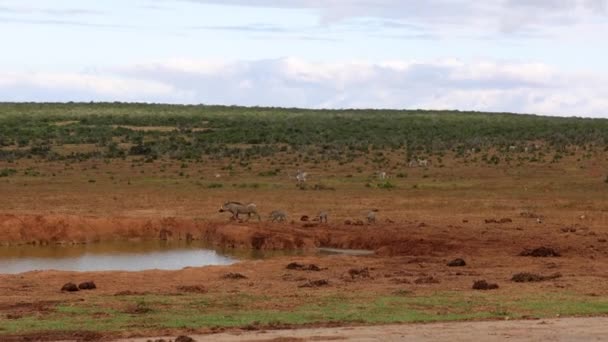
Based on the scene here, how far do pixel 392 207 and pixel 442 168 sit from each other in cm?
1483

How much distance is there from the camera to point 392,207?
37.4 m

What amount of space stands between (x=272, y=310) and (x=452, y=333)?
3.59 metres

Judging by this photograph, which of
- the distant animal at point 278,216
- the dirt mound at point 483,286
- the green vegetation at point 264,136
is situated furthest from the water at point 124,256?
the green vegetation at point 264,136

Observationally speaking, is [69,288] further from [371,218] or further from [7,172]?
[7,172]

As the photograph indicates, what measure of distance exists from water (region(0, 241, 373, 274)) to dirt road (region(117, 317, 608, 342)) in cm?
1100

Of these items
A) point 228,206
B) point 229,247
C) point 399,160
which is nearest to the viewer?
point 229,247

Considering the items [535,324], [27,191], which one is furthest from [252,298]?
[27,191]

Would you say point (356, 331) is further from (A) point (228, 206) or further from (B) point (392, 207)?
(B) point (392, 207)

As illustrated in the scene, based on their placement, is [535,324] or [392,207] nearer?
[535,324]

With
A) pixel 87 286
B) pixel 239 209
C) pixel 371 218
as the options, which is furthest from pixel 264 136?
pixel 87 286

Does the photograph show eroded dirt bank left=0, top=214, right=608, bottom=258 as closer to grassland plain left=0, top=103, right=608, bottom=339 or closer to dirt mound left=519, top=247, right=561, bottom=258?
grassland plain left=0, top=103, right=608, bottom=339

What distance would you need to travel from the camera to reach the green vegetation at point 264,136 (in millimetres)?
60031

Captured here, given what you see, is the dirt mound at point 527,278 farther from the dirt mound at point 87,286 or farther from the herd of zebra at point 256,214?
the herd of zebra at point 256,214

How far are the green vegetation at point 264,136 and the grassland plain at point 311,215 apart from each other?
271 mm
